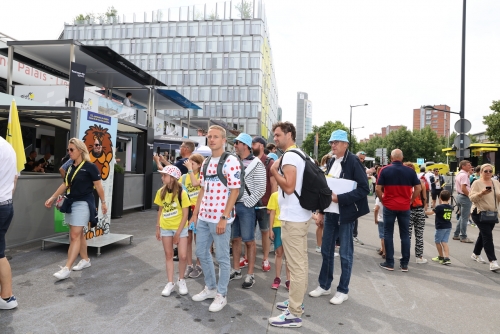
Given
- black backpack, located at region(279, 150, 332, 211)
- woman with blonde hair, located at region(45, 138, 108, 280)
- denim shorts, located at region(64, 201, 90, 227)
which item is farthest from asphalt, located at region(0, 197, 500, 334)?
black backpack, located at region(279, 150, 332, 211)

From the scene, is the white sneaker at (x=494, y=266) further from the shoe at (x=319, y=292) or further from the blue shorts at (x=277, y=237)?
the blue shorts at (x=277, y=237)

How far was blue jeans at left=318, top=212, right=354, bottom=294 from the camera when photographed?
14.4ft

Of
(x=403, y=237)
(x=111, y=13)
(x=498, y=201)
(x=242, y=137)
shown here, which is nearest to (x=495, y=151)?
(x=498, y=201)

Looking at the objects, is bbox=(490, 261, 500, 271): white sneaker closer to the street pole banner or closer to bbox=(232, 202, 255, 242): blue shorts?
bbox=(232, 202, 255, 242): blue shorts

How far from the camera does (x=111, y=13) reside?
63.3 metres

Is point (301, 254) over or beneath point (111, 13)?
beneath

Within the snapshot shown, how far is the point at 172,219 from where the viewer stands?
14.6ft

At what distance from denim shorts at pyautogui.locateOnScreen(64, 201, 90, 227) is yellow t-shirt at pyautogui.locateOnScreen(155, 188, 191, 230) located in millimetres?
1240

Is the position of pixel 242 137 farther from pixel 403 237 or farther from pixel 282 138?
pixel 403 237

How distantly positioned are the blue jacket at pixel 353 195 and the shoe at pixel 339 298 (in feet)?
2.74

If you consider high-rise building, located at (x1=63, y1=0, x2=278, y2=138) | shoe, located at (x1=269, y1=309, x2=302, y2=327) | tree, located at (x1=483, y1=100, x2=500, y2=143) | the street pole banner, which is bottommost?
shoe, located at (x1=269, y1=309, x2=302, y2=327)

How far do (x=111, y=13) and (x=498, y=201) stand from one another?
225 ft

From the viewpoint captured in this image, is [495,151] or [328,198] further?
[495,151]

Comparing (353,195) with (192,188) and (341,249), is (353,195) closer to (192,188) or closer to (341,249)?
(341,249)
